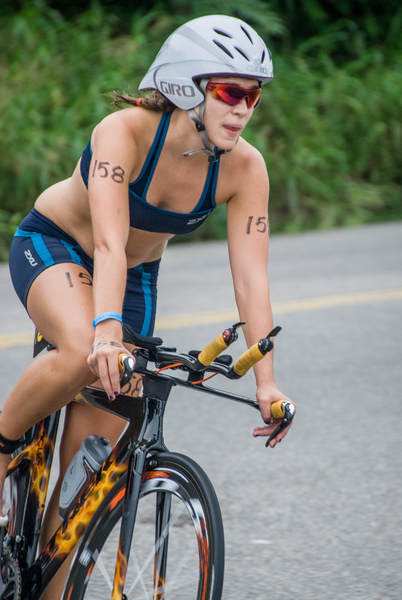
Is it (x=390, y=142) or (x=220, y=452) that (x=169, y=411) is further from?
(x=390, y=142)

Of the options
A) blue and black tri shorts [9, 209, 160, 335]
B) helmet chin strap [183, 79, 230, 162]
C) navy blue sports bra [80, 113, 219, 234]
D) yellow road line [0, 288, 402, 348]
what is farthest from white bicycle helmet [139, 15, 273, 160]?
yellow road line [0, 288, 402, 348]

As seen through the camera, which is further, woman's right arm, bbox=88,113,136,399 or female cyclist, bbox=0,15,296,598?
female cyclist, bbox=0,15,296,598

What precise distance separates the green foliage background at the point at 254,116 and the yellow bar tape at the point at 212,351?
9.41 metres

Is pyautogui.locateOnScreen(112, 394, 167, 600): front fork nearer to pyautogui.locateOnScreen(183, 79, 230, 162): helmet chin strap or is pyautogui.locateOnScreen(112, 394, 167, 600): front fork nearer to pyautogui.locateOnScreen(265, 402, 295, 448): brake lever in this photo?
pyautogui.locateOnScreen(265, 402, 295, 448): brake lever

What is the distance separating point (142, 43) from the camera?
47.1ft

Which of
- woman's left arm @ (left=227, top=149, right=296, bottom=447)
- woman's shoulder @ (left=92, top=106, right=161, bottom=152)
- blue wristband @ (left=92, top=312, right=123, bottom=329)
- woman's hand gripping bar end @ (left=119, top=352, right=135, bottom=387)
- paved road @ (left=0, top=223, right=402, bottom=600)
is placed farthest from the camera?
paved road @ (left=0, top=223, right=402, bottom=600)

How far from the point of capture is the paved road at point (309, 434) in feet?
11.3

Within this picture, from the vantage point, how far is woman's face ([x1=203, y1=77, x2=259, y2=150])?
2.43 meters

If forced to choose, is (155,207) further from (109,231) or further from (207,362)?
(207,362)

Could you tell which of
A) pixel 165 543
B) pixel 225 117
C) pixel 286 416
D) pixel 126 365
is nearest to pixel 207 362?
pixel 126 365

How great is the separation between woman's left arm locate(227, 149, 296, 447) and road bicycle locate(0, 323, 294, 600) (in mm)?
329

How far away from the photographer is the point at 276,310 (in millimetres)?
7625

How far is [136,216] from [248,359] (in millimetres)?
805

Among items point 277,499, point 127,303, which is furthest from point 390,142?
point 127,303
